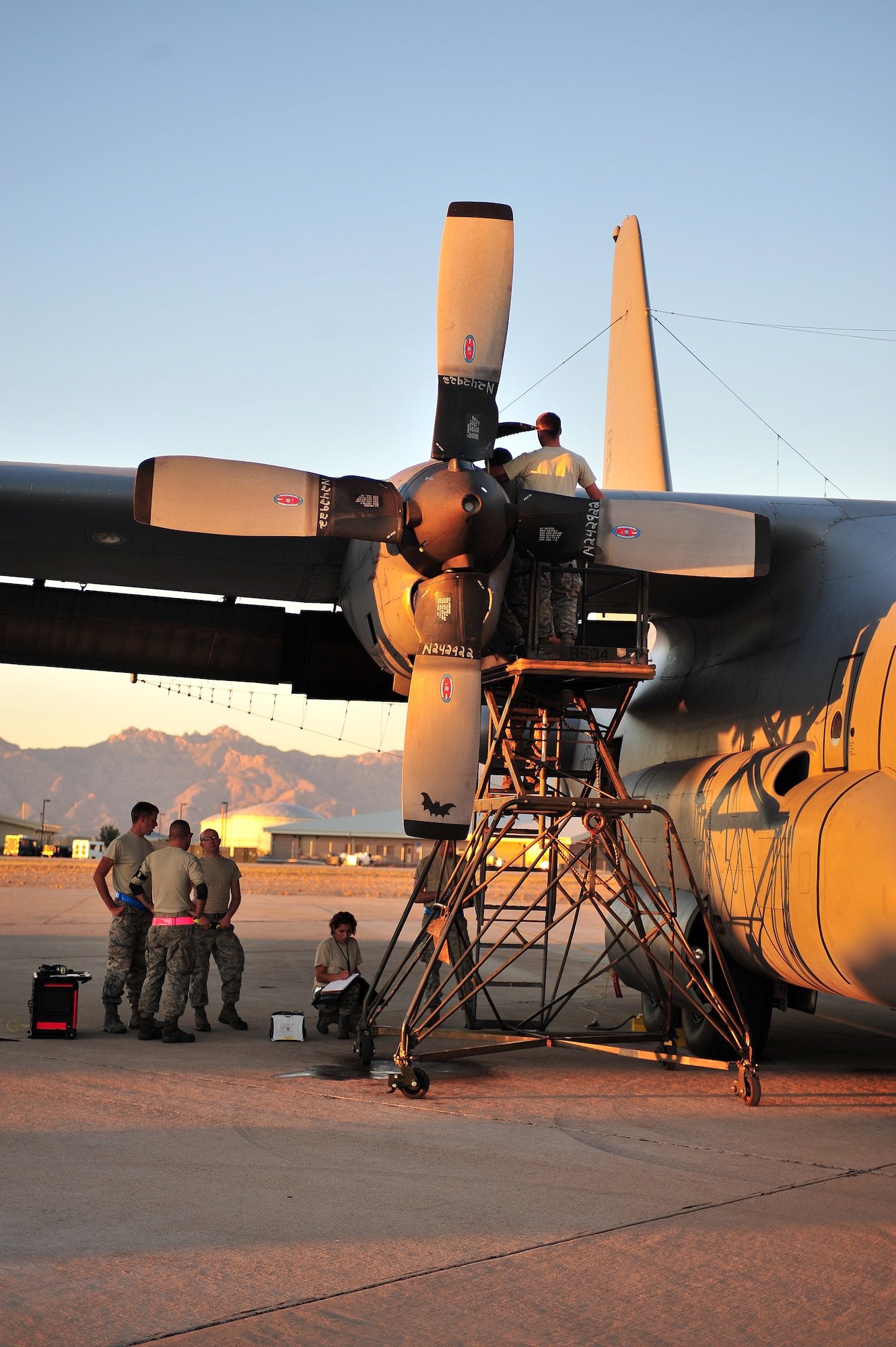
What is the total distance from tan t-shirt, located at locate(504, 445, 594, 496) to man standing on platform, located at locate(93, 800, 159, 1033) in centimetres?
441

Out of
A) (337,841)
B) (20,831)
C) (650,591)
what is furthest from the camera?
(20,831)

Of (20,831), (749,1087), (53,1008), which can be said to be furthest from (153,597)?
(20,831)

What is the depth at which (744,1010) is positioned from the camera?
973 cm

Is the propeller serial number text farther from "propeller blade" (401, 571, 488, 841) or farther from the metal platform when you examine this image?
the metal platform

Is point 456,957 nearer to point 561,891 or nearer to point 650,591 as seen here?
point 561,891

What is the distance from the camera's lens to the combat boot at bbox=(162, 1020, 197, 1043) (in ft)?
32.0

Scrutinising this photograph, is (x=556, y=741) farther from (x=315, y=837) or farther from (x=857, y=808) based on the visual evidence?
(x=315, y=837)

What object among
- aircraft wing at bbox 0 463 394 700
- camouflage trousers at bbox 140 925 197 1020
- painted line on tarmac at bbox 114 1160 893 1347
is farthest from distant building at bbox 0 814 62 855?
painted line on tarmac at bbox 114 1160 893 1347

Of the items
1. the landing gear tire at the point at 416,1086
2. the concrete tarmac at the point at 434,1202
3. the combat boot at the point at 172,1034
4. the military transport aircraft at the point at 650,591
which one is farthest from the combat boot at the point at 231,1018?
the military transport aircraft at the point at 650,591

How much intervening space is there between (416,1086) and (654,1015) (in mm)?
3797

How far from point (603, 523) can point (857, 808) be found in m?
2.84

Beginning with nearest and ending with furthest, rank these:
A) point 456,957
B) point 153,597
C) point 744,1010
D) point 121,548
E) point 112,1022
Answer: point 744,1010
point 456,957
point 112,1022
point 121,548
point 153,597

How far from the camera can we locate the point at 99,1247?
14.5 feet

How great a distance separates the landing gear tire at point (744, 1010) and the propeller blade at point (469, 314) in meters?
4.61
